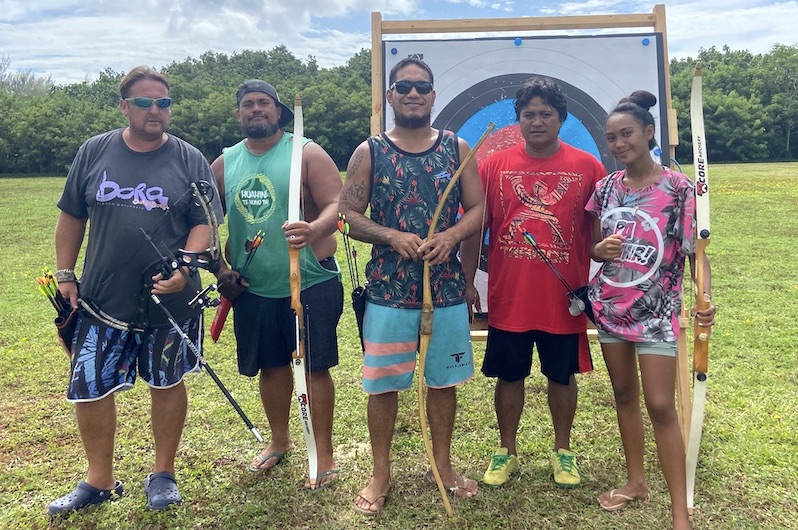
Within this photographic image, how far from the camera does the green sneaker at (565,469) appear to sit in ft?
8.96

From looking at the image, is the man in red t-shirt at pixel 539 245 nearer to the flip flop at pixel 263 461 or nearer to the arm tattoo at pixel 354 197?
the arm tattoo at pixel 354 197

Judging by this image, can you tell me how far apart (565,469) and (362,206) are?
1.53 metres

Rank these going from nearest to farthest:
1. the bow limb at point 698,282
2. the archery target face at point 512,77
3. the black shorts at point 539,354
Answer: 1. the bow limb at point 698,282
2. the black shorts at point 539,354
3. the archery target face at point 512,77

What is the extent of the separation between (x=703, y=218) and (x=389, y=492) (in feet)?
5.73

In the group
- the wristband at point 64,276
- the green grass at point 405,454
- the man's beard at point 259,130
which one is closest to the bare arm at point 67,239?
the wristband at point 64,276

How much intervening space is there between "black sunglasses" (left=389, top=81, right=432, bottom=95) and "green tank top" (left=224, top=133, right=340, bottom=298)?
538 mm

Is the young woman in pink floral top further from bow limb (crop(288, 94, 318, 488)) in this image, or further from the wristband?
the wristband

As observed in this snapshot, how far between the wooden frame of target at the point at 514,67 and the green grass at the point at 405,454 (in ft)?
3.34

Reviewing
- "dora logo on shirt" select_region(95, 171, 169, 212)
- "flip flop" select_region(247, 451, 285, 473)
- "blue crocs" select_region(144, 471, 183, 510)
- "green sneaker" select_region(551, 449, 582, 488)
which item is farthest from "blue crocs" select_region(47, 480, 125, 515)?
"green sneaker" select_region(551, 449, 582, 488)

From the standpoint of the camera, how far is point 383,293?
2.50 m

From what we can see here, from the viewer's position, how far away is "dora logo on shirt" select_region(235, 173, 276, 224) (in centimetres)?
263

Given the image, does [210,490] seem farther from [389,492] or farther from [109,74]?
[109,74]

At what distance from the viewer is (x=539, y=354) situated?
2.70 m

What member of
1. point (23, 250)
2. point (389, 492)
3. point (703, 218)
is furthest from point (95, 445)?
point (23, 250)
